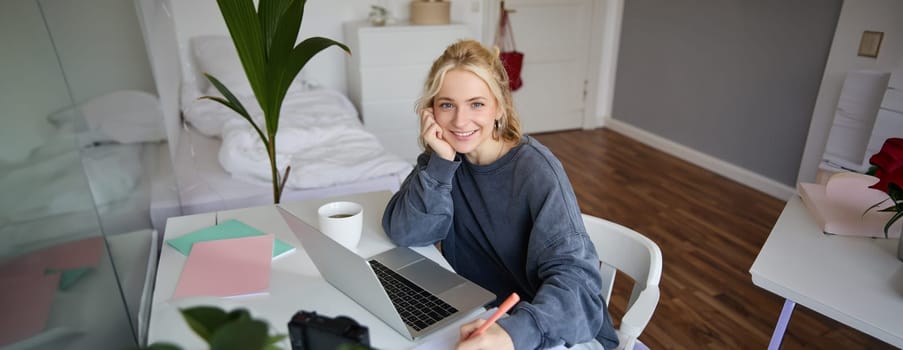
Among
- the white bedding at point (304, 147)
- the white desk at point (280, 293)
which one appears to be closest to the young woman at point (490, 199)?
the white desk at point (280, 293)

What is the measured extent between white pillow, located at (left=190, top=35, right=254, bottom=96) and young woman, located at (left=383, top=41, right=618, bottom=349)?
96.2 inches

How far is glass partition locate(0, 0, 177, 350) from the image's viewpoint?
701 millimetres

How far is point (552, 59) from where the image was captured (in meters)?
4.49

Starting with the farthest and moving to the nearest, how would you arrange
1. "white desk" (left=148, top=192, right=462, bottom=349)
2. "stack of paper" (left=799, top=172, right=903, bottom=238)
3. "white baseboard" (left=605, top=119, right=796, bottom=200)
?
"white baseboard" (left=605, top=119, right=796, bottom=200) < "stack of paper" (left=799, top=172, right=903, bottom=238) < "white desk" (left=148, top=192, right=462, bottom=349)

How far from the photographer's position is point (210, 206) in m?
2.15

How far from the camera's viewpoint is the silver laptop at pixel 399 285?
91 centimetres

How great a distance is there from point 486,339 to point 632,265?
20.6 inches

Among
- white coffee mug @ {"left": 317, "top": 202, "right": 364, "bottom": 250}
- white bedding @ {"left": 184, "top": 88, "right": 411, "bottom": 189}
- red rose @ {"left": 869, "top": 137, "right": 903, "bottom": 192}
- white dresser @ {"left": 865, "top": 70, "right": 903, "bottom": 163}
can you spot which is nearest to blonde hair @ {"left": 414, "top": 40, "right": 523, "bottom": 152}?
white coffee mug @ {"left": 317, "top": 202, "right": 364, "bottom": 250}

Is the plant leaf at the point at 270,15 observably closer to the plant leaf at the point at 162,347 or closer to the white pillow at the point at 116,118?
the white pillow at the point at 116,118

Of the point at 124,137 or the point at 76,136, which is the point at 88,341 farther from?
the point at 124,137

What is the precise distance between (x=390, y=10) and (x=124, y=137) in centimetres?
276

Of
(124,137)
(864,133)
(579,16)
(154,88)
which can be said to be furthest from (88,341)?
(579,16)

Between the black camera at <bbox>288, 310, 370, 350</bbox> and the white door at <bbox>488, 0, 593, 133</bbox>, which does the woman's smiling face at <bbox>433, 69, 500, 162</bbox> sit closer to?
the black camera at <bbox>288, 310, 370, 350</bbox>

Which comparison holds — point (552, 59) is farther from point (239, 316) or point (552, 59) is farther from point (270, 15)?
point (239, 316)
